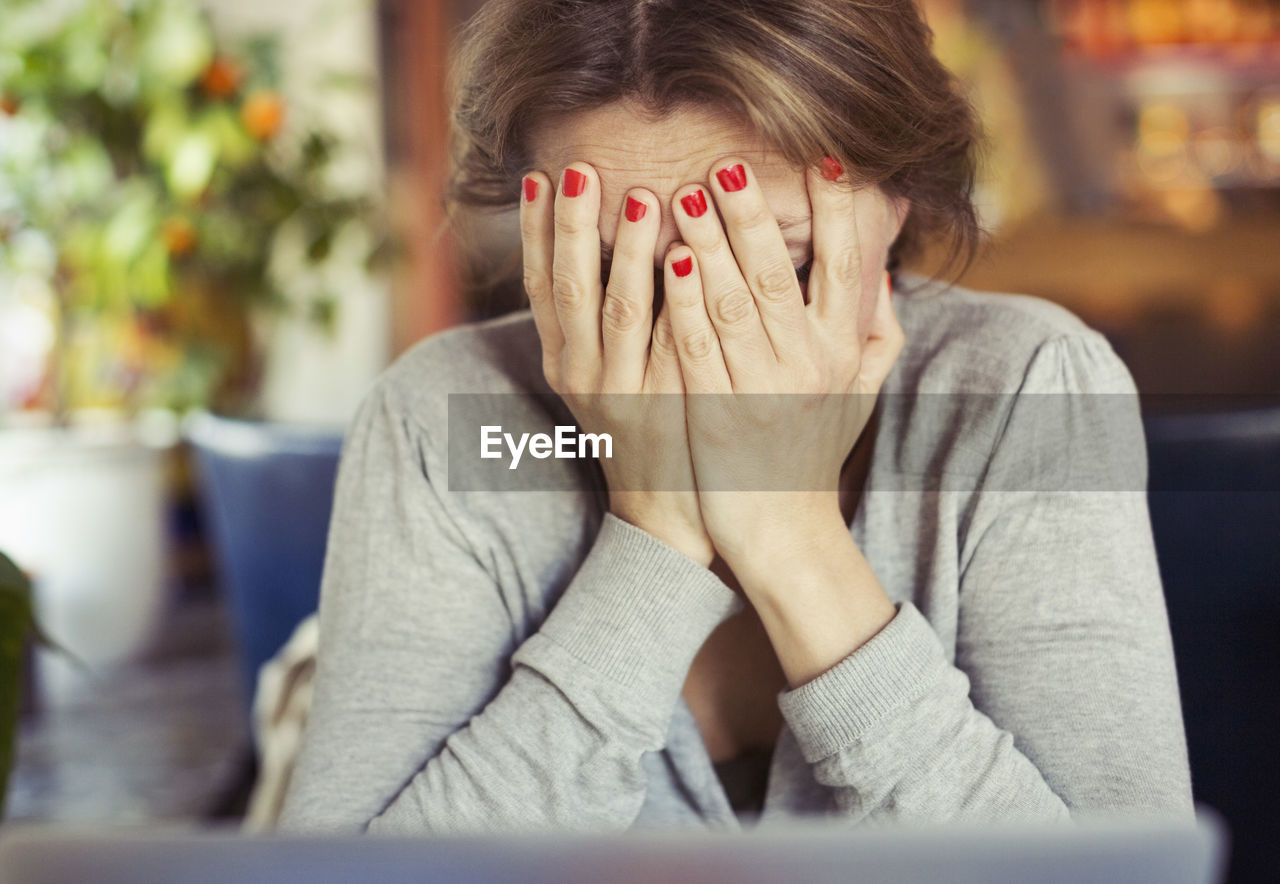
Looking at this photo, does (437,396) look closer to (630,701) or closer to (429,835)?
(630,701)

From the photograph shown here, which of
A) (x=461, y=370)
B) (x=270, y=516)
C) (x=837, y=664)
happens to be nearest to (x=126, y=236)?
(x=270, y=516)

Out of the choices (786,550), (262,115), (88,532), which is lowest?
(88,532)

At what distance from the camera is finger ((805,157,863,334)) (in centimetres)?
46

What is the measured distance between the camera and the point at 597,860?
0.21 metres

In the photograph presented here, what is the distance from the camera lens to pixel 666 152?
455 mm

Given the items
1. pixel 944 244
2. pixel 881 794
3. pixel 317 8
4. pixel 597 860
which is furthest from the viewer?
pixel 317 8

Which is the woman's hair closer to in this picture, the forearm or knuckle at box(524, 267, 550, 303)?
knuckle at box(524, 267, 550, 303)

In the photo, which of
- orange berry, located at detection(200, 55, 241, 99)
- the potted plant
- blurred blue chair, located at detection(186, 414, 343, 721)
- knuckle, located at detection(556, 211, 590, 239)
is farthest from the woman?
orange berry, located at detection(200, 55, 241, 99)

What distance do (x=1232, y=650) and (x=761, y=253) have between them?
308 mm

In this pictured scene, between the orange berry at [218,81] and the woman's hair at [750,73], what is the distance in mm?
1300

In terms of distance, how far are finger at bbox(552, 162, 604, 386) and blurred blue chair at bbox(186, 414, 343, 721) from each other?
0.51 metres

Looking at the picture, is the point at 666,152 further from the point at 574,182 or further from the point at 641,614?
the point at 641,614

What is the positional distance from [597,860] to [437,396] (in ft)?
1.31

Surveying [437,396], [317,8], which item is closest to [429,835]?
[437,396]
